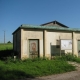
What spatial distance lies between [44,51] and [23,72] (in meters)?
5.82

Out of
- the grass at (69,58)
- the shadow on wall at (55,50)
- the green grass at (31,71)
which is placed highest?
the shadow on wall at (55,50)

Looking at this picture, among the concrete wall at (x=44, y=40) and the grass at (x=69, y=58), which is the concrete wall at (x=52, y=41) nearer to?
the concrete wall at (x=44, y=40)

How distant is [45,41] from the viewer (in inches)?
640

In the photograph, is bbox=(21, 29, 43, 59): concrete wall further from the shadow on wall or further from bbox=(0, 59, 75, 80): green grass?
bbox=(0, 59, 75, 80): green grass

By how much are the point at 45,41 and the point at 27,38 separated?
185cm

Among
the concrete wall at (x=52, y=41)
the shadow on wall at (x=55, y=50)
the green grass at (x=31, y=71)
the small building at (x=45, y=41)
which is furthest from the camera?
the shadow on wall at (x=55, y=50)

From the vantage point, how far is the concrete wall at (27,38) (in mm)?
15305

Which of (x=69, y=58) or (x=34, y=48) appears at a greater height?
(x=34, y=48)

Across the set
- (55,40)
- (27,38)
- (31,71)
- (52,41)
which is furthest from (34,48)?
(31,71)

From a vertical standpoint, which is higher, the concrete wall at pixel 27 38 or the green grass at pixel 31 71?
the concrete wall at pixel 27 38

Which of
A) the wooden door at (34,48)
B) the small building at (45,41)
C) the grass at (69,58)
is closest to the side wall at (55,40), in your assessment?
the small building at (45,41)

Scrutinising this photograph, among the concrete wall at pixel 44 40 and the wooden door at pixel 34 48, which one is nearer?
the concrete wall at pixel 44 40

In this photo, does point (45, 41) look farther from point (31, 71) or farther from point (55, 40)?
point (31, 71)

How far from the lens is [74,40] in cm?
1797
